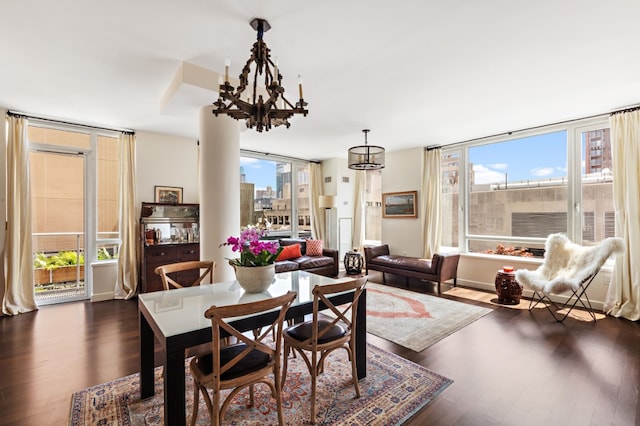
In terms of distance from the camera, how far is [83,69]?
2918mm

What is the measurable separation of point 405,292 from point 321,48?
3.93 metres

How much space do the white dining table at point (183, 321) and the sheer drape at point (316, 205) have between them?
4.41 meters

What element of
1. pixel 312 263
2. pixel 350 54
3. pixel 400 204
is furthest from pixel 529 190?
pixel 350 54

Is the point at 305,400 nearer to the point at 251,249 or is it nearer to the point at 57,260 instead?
the point at 251,249

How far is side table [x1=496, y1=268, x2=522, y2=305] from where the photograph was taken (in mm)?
4406

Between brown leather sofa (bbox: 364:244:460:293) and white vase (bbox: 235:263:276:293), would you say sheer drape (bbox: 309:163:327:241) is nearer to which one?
brown leather sofa (bbox: 364:244:460:293)

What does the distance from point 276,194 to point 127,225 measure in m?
3.11

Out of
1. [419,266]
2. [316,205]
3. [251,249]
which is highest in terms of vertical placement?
[316,205]

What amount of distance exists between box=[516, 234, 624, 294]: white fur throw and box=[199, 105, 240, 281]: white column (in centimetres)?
386

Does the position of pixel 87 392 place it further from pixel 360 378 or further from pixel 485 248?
pixel 485 248

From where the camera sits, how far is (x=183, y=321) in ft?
5.57

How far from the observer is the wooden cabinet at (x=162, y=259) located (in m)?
4.64

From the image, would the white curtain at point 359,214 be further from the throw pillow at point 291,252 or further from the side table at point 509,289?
the side table at point 509,289

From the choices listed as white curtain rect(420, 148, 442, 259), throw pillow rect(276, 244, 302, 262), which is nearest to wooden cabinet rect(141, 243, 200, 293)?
throw pillow rect(276, 244, 302, 262)
